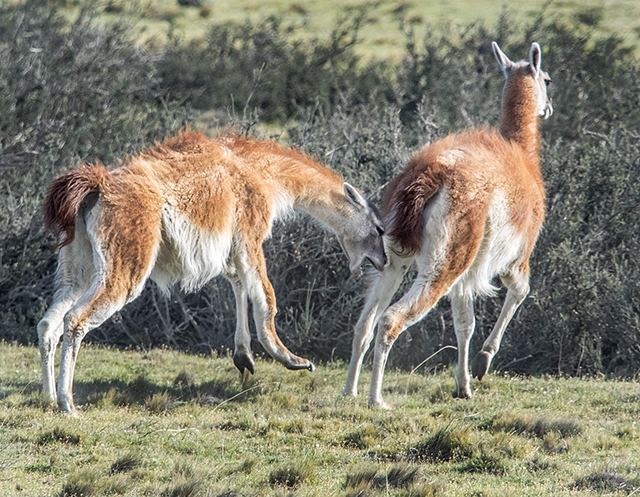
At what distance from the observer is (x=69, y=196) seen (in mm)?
4641

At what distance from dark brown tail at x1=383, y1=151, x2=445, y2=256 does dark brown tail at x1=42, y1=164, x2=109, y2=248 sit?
213 centimetres

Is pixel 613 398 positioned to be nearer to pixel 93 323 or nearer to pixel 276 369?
pixel 276 369

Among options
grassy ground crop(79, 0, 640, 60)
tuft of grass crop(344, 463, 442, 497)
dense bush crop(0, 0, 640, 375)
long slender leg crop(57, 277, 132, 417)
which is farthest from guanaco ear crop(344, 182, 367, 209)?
grassy ground crop(79, 0, 640, 60)

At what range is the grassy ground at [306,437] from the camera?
362 centimetres

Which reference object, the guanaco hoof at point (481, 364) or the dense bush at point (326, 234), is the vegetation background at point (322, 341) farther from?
the guanaco hoof at point (481, 364)

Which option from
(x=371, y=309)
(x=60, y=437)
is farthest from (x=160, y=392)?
(x=371, y=309)

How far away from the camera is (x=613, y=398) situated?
18.2 feet

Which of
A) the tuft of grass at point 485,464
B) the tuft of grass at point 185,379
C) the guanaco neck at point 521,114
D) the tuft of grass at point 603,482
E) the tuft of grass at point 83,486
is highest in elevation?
the guanaco neck at point 521,114

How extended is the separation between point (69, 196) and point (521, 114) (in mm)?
3875

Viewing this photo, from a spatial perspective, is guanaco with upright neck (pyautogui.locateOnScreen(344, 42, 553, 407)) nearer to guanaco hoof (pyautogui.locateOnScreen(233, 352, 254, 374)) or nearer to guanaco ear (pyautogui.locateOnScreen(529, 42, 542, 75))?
guanaco ear (pyautogui.locateOnScreen(529, 42, 542, 75))

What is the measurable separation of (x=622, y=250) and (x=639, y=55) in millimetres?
17263

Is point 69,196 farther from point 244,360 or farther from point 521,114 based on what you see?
point 521,114

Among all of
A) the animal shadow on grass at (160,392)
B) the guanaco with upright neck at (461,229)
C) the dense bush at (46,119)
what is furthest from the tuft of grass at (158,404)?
the dense bush at (46,119)

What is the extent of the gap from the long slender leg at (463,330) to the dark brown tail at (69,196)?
293 cm
